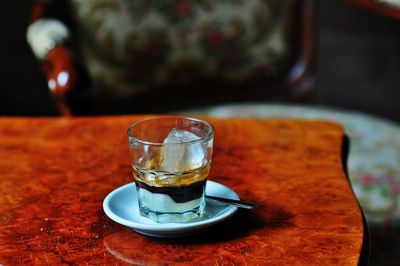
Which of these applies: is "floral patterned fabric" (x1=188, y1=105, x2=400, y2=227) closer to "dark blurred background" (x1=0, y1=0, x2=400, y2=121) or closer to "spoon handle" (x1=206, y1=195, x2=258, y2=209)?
"spoon handle" (x1=206, y1=195, x2=258, y2=209)

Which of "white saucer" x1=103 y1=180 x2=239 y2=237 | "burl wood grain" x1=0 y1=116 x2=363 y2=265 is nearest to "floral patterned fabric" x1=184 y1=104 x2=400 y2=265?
"burl wood grain" x1=0 y1=116 x2=363 y2=265

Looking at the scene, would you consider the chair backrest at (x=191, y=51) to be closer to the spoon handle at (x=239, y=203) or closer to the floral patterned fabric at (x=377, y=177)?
the floral patterned fabric at (x=377, y=177)

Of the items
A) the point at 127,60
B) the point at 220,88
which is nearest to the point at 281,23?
the point at 220,88

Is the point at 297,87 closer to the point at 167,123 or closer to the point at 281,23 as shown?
the point at 281,23

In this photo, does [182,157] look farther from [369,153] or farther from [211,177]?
[369,153]

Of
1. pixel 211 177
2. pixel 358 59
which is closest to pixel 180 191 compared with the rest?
pixel 211 177

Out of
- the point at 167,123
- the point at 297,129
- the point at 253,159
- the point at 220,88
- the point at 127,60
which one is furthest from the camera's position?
the point at 220,88
